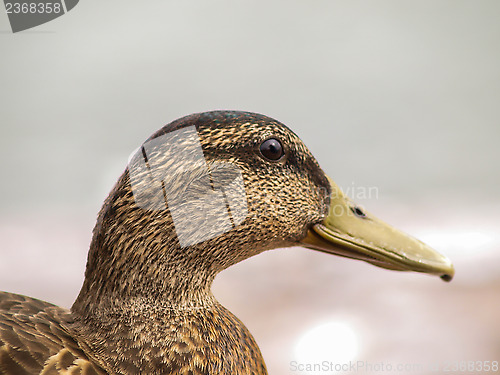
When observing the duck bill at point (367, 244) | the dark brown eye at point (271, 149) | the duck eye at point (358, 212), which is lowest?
the duck bill at point (367, 244)

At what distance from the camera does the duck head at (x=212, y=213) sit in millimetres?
777

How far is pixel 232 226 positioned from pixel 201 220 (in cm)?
5

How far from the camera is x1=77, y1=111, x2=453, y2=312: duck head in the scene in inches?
30.6

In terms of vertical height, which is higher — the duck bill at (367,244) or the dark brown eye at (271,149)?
the dark brown eye at (271,149)

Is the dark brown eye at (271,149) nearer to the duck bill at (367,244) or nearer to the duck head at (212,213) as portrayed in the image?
the duck head at (212,213)

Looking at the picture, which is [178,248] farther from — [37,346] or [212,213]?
[37,346]

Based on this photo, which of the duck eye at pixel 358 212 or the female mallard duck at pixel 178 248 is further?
the duck eye at pixel 358 212

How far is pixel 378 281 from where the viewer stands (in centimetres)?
212

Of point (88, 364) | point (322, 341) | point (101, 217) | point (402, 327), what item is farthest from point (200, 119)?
point (402, 327)

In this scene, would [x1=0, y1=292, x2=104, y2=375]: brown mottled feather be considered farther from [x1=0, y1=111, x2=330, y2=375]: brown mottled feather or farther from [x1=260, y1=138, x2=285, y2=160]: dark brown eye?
[x1=260, y1=138, x2=285, y2=160]: dark brown eye

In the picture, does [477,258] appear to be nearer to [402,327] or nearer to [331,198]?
[402,327]

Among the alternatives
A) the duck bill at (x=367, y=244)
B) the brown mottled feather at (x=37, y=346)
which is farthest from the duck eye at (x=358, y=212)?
the brown mottled feather at (x=37, y=346)

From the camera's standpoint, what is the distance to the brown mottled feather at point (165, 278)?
78 cm

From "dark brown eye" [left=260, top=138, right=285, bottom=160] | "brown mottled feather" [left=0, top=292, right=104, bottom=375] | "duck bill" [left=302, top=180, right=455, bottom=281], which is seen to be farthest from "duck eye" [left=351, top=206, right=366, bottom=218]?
"brown mottled feather" [left=0, top=292, right=104, bottom=375]
